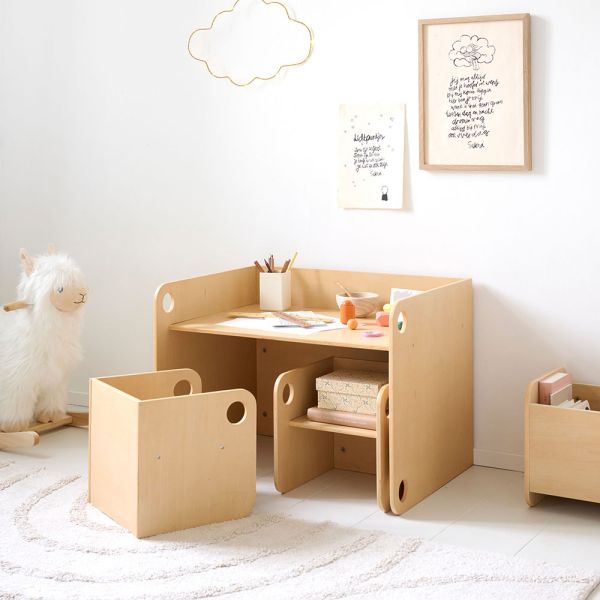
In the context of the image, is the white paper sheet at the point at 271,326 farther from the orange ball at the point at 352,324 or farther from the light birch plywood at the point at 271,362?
the light birch plywood at the point at 271,362

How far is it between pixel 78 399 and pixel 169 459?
1532 mm

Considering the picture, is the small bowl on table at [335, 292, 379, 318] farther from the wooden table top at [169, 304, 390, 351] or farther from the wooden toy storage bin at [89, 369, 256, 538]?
the wooden toy storage bin at [89, 369, 256, 538]

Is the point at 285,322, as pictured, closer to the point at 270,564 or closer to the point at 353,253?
the point at 353,253

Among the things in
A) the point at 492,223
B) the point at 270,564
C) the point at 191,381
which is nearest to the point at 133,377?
the point at 191,381

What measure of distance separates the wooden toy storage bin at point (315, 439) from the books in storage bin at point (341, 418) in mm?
15

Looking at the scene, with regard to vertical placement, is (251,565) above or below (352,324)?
below

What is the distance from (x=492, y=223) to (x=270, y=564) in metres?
1.30

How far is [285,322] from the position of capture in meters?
3.05

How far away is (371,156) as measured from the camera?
10.6ft

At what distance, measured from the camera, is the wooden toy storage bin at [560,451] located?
265cm

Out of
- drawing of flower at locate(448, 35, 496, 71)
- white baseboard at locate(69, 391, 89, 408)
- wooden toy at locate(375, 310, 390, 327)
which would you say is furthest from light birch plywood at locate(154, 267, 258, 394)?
drawing of flower at locate(448, 35, 496, 71)

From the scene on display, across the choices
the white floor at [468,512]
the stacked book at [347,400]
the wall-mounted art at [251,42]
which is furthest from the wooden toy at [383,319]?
the wall-mounted art at [251,42]

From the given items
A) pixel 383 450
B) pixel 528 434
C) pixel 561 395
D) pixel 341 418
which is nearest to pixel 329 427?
pixel 341 418

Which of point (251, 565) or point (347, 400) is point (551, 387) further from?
point (251, 565)
